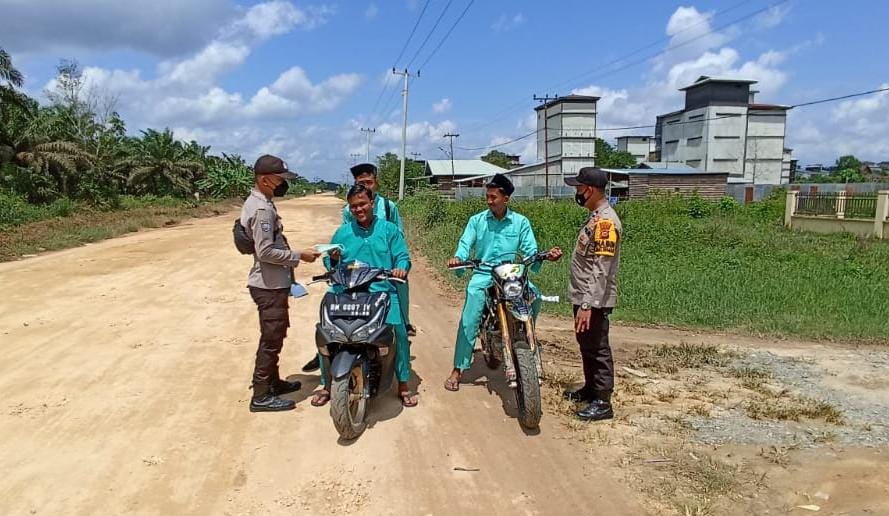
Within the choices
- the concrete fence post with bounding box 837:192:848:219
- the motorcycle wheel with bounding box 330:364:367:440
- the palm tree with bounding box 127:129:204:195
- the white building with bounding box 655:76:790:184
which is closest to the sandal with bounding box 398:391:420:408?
the motorcycle wheel with bounding box 330:364:367:440

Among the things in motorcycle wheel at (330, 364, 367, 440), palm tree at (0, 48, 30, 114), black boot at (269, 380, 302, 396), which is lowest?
black boot at (269, 380, 302, 396)

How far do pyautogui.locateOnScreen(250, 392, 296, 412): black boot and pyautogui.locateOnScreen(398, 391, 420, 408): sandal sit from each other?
830 millimetres

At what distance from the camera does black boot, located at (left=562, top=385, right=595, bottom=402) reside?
454 cm

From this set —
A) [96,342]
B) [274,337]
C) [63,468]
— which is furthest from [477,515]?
[96,342]

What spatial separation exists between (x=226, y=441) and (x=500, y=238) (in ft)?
8.27

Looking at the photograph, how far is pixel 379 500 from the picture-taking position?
127 inches

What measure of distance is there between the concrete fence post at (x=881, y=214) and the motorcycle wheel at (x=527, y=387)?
19.7m

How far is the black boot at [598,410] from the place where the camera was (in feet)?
14.1

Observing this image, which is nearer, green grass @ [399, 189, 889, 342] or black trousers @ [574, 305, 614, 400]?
black trousers @ [574, 305, 614, 400]

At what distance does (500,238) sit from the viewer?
4.85 metres

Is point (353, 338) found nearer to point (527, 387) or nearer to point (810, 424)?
point (527, 387)

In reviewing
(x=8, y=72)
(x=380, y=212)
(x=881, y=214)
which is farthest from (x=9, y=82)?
(x=881, y=214)

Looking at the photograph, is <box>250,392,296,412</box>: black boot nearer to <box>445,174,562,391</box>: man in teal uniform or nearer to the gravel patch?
<box>445,174,562,391</box>: man in teal uniform

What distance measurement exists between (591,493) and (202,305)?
6140mm
